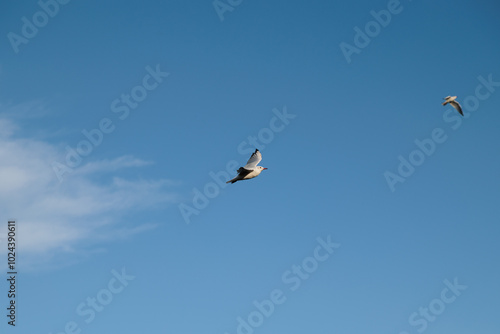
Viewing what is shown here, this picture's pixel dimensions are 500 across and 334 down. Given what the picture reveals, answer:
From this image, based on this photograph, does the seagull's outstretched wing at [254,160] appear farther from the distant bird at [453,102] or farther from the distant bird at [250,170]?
the distant bird at [453,102]

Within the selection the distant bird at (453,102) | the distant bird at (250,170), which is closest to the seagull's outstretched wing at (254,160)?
the distant bird at (250,170)

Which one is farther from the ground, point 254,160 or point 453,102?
point 254,160

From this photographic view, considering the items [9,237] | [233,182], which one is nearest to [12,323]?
[9,237]

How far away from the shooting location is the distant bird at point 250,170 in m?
50.3

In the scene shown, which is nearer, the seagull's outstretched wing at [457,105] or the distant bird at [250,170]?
the distant bird at [250,170]

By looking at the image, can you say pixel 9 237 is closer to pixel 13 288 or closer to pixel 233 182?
pixel 13 288

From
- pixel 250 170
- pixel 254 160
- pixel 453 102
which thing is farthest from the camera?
pixel 453 102

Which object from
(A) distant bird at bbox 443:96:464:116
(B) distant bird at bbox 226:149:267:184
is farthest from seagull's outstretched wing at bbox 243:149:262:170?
(A) distant bird at bbox 443:96:464:116

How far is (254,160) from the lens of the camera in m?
52.5

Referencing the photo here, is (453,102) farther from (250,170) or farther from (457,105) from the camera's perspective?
(250,170)

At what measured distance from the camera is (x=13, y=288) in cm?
4772

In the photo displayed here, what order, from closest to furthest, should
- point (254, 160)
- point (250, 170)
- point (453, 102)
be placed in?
point (250, 170)
point (254, 160)
point (453, 102)

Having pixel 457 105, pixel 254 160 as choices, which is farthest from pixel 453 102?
pixel 254 160

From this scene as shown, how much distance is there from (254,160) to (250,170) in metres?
1.98
